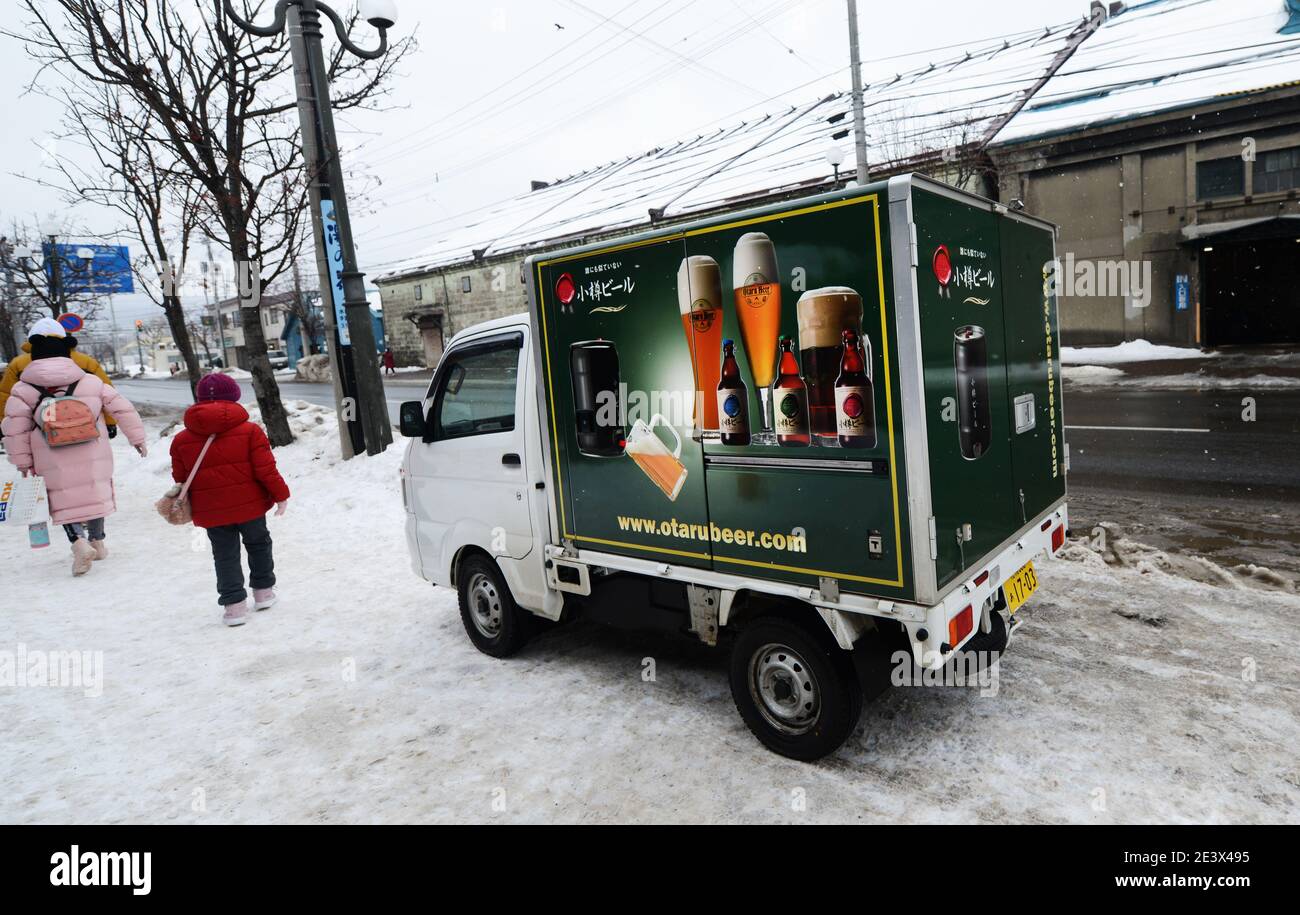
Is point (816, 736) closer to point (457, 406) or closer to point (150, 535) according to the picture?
point (457, 406)

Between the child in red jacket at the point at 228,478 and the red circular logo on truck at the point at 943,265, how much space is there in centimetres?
503

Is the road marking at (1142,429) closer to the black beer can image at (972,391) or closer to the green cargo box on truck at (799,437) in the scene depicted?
the green cargo box on truck at (799,437)

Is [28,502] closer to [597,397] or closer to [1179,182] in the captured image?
[597,397]

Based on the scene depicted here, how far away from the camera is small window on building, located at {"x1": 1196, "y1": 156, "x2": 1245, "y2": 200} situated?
20375 mm

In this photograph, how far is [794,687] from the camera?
371 cm

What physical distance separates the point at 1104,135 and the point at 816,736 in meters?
23.7

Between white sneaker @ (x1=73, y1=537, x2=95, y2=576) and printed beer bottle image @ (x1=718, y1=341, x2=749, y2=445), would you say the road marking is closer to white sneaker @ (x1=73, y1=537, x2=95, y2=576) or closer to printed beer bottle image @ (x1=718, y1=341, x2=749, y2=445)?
printed beer bottle image @ (x1=718, y1=341, x2=749, y2=445)

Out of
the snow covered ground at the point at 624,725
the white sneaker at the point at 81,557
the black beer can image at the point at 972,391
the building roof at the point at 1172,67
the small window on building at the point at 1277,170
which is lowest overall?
the snow covered ground at the point at 624,725

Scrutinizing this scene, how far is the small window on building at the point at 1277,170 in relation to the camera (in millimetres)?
19672

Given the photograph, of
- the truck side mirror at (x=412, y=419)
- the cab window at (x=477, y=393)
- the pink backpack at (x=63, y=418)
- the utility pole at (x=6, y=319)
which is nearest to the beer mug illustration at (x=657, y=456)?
the cab window at (x=477, y=393)

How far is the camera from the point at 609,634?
5.57m

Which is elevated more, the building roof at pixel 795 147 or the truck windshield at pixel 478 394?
the building roof at pixel 795 147
